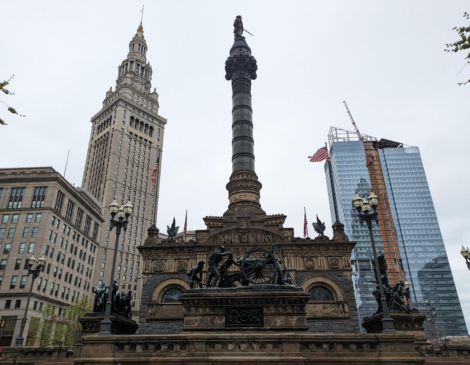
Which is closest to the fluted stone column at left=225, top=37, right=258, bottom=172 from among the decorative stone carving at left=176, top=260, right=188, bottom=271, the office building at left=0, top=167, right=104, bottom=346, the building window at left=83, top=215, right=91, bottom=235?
the decorative stone carving at left=176, top=260, right=188, bottom=271

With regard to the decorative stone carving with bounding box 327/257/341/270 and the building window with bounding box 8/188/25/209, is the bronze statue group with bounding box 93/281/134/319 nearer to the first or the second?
the decorative stone carving with bounding box 327/257/341/270

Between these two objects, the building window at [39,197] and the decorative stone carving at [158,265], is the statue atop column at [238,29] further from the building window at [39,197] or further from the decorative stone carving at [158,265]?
the building window at [39,197]

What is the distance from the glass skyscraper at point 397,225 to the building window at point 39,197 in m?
77.8

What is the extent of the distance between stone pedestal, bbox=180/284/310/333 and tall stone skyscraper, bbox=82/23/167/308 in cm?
7089

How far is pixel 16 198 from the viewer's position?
57219mm

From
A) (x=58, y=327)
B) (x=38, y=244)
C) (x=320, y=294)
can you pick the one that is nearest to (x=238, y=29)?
(x=320, y=294)

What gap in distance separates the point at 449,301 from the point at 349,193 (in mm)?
46167

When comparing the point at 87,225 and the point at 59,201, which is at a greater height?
the point at 59,201

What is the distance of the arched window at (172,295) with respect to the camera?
1142 inches

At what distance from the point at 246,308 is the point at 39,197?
51.4 m

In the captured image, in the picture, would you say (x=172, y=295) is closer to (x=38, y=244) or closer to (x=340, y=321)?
(x=340, y=321)

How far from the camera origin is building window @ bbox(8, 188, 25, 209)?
2228 inches

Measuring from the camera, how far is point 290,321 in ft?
53.4

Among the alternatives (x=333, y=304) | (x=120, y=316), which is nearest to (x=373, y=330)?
(x=333, y=304)
